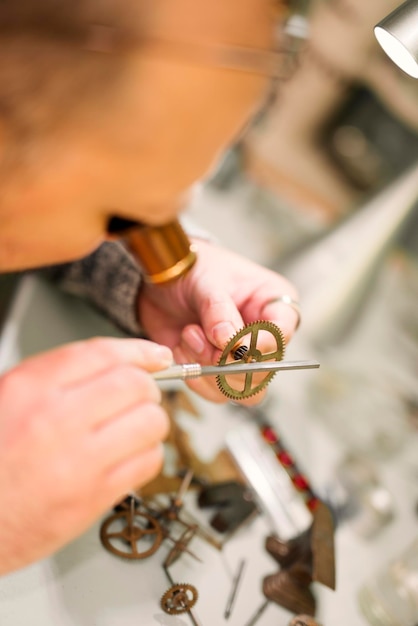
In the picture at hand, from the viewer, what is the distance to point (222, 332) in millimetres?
588

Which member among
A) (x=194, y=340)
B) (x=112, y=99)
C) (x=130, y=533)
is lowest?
(x=130, y=533)

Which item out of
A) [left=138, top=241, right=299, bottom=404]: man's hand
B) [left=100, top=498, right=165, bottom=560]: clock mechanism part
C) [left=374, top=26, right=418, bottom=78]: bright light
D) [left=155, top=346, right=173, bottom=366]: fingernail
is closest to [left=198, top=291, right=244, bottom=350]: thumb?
[left=138, top=241, right=299, bottom=404]: man's hand

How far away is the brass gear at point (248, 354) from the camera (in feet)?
1.79

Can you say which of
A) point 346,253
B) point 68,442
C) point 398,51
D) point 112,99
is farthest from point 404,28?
point 346,253

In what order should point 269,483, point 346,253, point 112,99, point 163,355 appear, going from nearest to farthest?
point 112,99 → point 163,355 → point 269,483 → point 346,253

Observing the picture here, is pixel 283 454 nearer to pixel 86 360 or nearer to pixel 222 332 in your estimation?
pixel 222 332

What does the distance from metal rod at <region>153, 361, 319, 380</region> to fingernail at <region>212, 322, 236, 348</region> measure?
0.05 meters

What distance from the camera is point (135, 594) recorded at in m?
0.54

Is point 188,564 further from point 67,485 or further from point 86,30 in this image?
point 86,30

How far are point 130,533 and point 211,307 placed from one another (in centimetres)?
27

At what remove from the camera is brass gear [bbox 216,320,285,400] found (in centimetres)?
54

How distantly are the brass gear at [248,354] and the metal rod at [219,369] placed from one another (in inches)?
0.6

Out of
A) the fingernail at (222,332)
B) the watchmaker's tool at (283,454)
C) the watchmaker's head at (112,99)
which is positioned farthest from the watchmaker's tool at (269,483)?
the watchmaker's head at (112,99)

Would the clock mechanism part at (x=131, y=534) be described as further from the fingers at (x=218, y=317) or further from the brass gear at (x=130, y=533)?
the fingers at (x=218, y=317)
